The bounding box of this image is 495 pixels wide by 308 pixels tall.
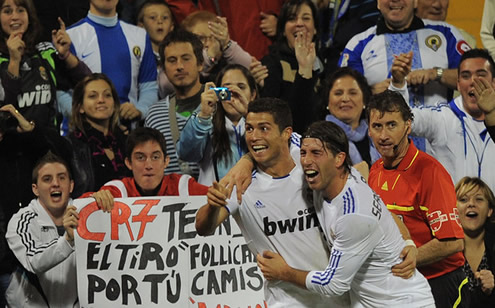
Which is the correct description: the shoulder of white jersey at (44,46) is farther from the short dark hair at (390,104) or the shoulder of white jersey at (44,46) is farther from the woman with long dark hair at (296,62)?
the short dark hair at (390,104)

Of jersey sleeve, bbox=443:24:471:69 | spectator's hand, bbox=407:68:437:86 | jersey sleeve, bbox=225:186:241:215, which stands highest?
jersey sleeve, bbox=443:24:471:69

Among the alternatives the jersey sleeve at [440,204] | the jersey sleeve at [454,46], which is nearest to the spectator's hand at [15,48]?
the jersey sleeve at [440,204]

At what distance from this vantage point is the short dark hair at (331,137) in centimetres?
687

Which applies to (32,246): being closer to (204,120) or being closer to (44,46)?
(204,120)

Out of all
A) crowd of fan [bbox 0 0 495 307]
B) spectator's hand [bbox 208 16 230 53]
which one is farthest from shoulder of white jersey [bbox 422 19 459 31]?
spectator's hand [bbox 208 16 230 53]

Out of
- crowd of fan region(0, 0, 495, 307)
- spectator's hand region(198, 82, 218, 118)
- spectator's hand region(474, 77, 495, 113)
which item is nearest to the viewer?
crowd of fan region(0, 0, 495, 307)

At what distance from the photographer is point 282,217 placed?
7.26m

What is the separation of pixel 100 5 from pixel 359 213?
4.31 meters

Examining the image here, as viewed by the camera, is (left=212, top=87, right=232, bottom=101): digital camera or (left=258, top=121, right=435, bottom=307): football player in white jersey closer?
(left=258, top=121, right=435, bottom=307): football player in white jersey

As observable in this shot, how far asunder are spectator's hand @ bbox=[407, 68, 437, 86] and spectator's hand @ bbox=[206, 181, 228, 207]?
10.7 feet

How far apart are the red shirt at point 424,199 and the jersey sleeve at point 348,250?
0.61m

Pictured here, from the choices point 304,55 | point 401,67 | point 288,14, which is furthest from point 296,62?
point 401,67

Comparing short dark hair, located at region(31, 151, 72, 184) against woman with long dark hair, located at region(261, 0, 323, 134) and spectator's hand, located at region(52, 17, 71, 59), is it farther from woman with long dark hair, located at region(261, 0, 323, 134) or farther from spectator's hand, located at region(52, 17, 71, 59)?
woman with long dark hair, located at region(261, 0, 323, 134)

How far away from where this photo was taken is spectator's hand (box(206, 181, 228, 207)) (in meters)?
6.68
